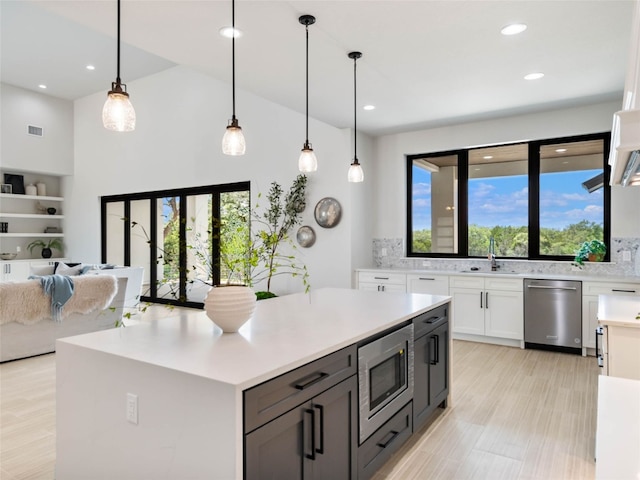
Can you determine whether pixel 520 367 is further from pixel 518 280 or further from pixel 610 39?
pixel 610 39

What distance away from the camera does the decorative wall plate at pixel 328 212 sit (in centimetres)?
586

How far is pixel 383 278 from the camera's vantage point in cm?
561

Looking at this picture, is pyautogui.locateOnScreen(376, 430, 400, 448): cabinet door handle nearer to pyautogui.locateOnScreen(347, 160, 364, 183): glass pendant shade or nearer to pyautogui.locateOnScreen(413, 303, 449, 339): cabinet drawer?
pyautogui.locateOnScreen(413, 303, 449, 339): cabinet drawer

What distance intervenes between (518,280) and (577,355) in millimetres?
978

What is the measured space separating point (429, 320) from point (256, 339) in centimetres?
139

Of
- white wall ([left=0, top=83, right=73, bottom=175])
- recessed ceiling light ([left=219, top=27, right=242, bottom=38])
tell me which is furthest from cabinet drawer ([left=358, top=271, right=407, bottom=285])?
white wall ([left=0, top=83, right=73, bottom=175])

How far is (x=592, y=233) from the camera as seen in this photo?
4961 millimetres

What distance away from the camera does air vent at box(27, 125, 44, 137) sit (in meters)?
8.74

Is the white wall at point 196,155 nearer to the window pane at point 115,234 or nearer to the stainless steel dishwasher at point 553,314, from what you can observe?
the window pane at point 115,234

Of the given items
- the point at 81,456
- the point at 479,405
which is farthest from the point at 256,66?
the point at 479,405

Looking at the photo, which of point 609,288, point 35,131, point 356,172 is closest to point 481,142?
point 609,288

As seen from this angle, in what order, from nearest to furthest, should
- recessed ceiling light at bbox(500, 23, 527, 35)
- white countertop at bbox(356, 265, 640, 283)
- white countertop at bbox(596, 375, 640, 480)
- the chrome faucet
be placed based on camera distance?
white countertop at bbox(596, 375, 640, 480) < recessed ceiling light at bbox(500, 23, 527, 35) < white countertop at bbox(356, 265, 640, 283) < the chrome faucet

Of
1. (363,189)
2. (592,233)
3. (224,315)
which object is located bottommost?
(224,315)

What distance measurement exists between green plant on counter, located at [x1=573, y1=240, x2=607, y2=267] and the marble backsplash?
0.08 metres
